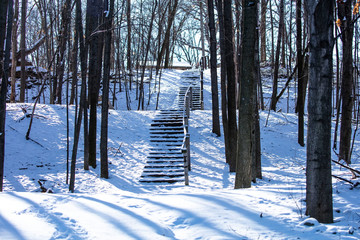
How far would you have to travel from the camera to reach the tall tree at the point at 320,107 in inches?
124

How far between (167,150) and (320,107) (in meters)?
8.88

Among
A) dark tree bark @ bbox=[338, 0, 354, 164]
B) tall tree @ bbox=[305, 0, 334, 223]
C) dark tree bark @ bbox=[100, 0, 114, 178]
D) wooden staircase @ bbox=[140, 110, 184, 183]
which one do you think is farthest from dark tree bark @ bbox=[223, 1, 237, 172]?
tall tree @ bbox=[305, 0, 334, 223]

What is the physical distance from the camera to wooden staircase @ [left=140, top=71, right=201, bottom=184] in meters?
9.53

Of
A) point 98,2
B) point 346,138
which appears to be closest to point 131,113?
point 98,2

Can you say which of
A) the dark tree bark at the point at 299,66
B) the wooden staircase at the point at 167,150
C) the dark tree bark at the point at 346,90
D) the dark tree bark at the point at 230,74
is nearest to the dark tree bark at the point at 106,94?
the wooden staircase at the point at 167,150

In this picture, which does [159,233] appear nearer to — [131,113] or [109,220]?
[109,220]

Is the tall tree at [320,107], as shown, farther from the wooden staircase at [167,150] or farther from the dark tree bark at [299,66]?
the dark tree bark at [299,66]

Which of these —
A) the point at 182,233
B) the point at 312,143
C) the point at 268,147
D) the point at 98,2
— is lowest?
the point at 268,147

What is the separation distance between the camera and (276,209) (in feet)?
12.3

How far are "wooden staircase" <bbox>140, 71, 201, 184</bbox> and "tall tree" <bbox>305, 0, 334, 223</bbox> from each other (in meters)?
5.40

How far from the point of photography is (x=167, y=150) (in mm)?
11727

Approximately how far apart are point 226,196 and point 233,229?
1.07 meters

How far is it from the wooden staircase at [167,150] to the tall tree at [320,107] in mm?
5404

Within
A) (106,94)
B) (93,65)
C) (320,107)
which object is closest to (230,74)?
(106,94)
